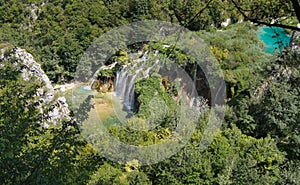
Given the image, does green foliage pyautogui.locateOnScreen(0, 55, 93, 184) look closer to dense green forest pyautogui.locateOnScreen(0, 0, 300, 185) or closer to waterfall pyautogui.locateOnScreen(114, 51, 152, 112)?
dense green forest pyautogui.locateOnScreen(0, 0, 300, 185)

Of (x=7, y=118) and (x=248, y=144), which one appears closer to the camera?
(x=7, y=118)

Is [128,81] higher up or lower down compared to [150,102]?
higher up

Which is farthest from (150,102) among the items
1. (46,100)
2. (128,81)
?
(46,100)

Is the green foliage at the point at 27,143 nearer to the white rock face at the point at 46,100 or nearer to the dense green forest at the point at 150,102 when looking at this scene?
the dense green forest at the point at 150,102

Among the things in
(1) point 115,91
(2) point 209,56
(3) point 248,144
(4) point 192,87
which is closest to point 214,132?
(3) point 248,144

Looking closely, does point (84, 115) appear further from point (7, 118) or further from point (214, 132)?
point (214, 132)

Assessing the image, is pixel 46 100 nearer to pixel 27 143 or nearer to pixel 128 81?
pixel 27 143

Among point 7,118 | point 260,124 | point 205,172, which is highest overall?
point 7,118

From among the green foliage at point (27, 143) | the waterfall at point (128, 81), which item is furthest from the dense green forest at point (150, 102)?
the waterfall at point (128, 81)
